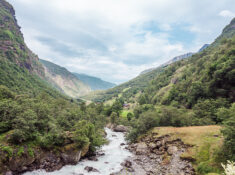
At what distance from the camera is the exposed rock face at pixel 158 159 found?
36194 mm

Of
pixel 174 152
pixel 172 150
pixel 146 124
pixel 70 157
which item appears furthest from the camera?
pixel 146 124

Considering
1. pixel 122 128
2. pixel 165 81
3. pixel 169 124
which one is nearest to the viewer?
pixel 169 124

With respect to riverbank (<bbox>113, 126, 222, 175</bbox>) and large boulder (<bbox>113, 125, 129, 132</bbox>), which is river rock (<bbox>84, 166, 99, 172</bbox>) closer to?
riverbank (<bbox>113, 126, 222, 175</bbox>)

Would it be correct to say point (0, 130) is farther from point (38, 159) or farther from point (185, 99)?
point (185, 99)

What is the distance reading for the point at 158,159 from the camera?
44812mm

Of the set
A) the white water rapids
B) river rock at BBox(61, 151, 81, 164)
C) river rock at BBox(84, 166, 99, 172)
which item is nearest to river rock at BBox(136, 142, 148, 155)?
the white water rapids

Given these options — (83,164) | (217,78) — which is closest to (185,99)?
(217,78)

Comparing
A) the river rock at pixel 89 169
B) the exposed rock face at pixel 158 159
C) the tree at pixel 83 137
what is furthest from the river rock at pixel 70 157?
the exposed rock face at pixel 158 159

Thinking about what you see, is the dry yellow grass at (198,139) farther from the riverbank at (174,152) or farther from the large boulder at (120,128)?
the large boulder at (120,128)

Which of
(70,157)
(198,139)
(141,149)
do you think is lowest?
(70,157)

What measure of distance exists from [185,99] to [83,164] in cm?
7653

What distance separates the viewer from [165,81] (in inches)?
6457

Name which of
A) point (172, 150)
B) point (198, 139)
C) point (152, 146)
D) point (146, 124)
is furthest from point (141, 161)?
point (146, 124)

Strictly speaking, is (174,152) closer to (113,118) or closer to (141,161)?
(141,161)
